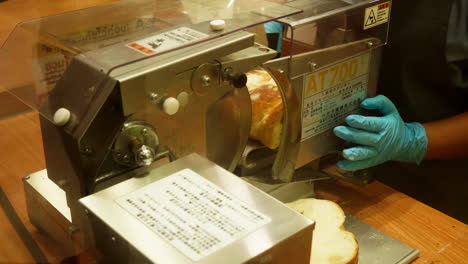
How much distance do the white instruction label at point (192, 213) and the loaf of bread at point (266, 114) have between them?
414 millimetres

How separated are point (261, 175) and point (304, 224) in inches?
21.3

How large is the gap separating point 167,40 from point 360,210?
744 millimetres

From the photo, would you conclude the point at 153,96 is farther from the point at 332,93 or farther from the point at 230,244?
the point at 332,93

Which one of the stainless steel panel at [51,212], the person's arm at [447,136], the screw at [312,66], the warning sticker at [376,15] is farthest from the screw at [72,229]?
the person's arm at [447,136]

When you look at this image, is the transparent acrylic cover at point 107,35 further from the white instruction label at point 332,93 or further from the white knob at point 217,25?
the white instruction label at point 332,93

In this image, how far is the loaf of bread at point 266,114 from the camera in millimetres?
1265

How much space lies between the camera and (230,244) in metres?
0.75

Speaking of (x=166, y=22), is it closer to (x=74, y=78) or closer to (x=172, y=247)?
(x=74, y=78)

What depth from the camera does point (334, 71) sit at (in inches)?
48.8

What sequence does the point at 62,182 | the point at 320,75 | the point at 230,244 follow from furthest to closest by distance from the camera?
1. the point at 320,75
2. the point at 62,182
3. the point at 230,244

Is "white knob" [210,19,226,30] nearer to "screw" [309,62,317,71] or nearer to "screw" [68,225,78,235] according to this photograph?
"screw" [309,62,317,71]

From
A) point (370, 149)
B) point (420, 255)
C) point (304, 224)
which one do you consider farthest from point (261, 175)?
point (304, 224)

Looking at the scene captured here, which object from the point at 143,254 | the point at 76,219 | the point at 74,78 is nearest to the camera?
the point at 143,254

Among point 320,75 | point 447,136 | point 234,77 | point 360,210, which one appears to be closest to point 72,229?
point 234,77
